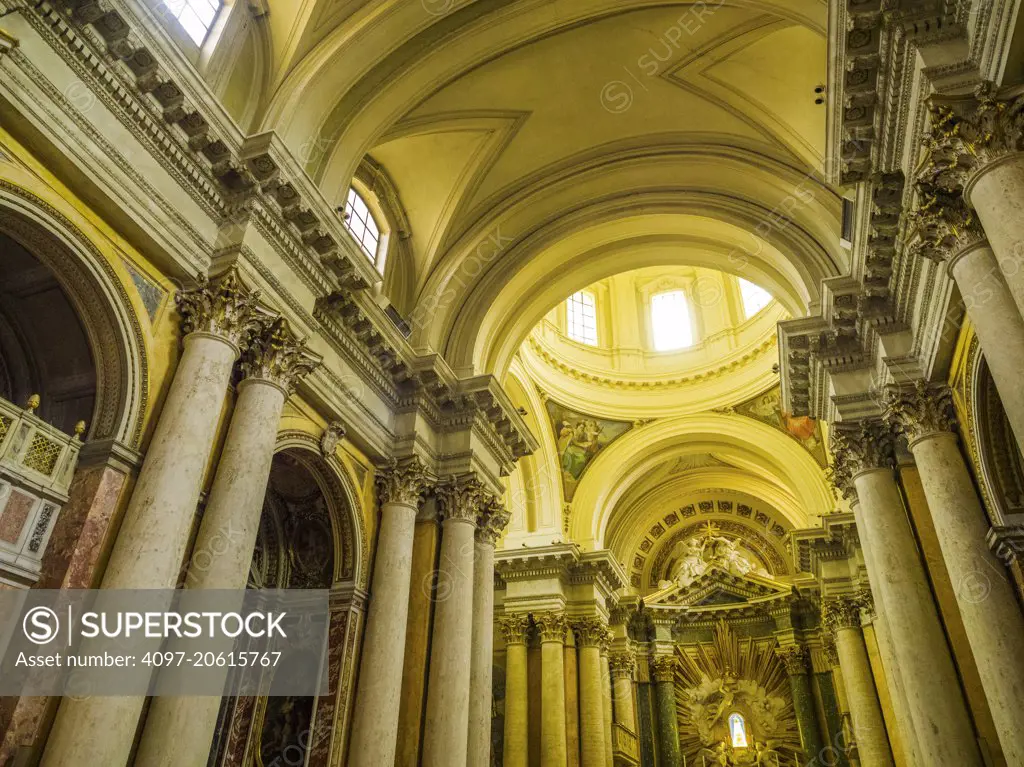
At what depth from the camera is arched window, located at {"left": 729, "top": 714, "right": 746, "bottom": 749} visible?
1900 centimetres

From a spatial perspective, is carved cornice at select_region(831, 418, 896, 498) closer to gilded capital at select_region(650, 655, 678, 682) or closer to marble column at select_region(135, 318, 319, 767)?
marble column at select_region(135, 318, 319, 767)

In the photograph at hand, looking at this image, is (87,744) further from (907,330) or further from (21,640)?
(907,330)

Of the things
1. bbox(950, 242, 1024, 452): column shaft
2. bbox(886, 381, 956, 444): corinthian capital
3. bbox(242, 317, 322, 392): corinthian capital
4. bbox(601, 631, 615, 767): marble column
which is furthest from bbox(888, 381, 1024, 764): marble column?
bbox(601, 631, 615, 767): marble column

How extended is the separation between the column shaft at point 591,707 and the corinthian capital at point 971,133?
42.1 feet

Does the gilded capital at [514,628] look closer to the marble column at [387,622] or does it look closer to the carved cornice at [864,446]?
the marble column at [387,622]

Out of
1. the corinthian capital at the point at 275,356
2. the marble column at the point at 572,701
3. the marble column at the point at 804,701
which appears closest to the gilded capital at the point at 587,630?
the marble column at the point at 572,701

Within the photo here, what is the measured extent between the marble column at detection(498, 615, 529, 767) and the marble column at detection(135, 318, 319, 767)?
8.89 m

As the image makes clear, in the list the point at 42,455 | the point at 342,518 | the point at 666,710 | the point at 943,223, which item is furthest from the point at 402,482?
the point at 666,710

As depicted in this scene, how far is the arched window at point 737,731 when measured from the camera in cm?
1900

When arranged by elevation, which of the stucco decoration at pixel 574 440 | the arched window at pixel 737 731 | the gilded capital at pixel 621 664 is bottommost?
the arched window at pixel 737 731

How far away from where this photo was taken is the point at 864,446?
8.48 metres

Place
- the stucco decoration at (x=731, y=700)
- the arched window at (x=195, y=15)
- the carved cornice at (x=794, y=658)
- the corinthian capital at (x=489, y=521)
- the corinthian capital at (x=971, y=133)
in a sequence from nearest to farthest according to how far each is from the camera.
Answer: the corinthian capital at (x=971, y=133), the arched window at (x=195, y=15), the corinthian capital at (x=489, y=521), the stucco decoration at (x=731, y=700), the carved cornice at (x=794, y=658)

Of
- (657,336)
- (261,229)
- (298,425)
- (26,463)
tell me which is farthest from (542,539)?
(26,463)

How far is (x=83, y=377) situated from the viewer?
681cm
